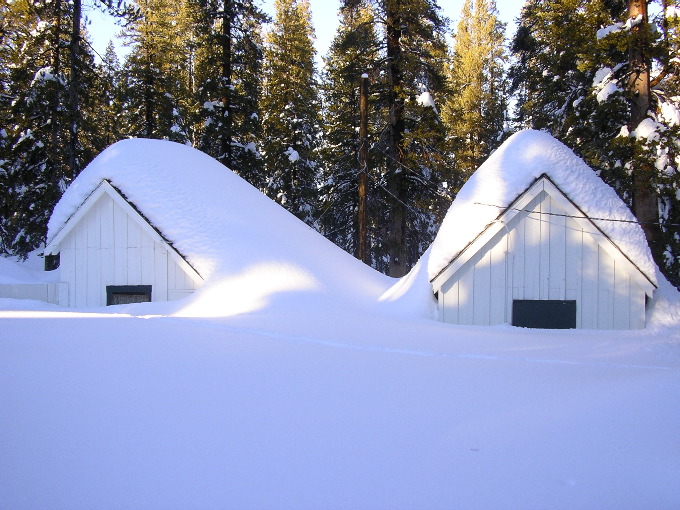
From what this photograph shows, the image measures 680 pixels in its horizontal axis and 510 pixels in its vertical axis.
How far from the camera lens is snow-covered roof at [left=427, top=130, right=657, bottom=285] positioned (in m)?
9.30

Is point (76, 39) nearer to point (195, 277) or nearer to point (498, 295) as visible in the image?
point (195, 277)

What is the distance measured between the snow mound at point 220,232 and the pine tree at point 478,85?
50.4 ft

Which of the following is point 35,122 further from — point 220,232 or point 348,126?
point 348,126

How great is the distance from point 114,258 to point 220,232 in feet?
9.12

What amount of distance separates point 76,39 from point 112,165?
9.42 metres

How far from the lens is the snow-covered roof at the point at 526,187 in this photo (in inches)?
366

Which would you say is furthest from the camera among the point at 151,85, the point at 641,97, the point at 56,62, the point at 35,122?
the point at 151,85

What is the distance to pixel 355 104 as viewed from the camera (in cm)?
2353

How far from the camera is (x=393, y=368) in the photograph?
544cm

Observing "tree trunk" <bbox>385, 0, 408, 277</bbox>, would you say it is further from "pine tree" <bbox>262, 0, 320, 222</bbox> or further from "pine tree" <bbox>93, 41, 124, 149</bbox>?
"pine tree" <bbox>93, 41, 124, 149</bbox>

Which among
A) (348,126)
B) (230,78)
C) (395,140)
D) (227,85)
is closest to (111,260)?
(395,140)

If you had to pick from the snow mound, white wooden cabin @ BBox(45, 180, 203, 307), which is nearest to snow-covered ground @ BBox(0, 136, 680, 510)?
the snow mound

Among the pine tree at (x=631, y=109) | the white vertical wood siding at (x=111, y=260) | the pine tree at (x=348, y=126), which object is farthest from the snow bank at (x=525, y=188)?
the pine tree at (x=348, y=126)

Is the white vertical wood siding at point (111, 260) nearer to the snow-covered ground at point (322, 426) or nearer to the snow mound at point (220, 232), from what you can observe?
the snow mound at point (220, 232)
